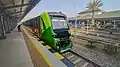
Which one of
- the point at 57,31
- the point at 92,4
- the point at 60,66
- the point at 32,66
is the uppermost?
the point at 92,4

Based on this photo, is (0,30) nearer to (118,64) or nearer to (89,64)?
(89,64)

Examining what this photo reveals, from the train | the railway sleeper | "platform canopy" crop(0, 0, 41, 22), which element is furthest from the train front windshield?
"platform canopy" crop(0, 0, 41, 22)

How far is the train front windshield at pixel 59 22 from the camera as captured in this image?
939 centimetres

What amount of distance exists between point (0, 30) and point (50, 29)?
9.10m

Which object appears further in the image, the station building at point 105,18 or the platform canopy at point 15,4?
the station building at point 105,18

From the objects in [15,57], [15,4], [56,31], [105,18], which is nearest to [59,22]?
[56,31]

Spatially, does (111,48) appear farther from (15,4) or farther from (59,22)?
(15,4)

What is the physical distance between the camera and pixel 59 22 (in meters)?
9.74

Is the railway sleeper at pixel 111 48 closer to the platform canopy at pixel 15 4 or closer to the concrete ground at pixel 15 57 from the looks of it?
the concrete ground at pixel 15 57

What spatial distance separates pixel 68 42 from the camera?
9430 millimetres

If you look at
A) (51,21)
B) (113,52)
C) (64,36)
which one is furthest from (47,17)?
(113,52)

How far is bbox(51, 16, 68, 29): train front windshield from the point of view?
939 cm

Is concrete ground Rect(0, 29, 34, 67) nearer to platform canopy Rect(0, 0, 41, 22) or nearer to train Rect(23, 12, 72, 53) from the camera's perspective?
train Rect(23, 12, 72, 53)

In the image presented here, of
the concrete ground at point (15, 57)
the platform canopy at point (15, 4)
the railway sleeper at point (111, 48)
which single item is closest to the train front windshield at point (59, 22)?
the concrete ground at point (15, 57)
